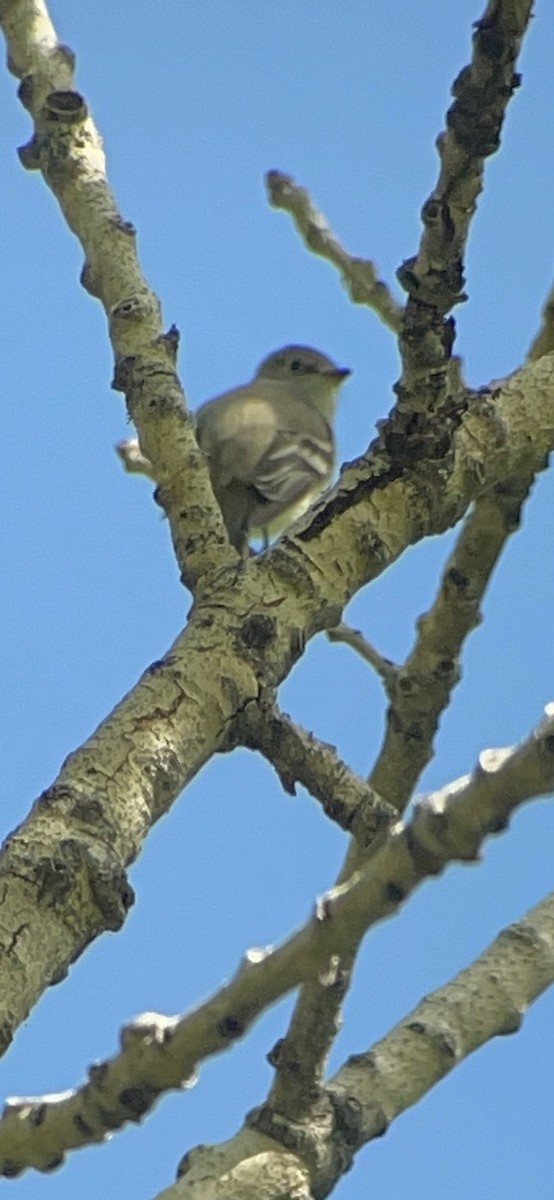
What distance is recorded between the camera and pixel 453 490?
276 cm

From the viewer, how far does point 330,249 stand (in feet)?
13.5

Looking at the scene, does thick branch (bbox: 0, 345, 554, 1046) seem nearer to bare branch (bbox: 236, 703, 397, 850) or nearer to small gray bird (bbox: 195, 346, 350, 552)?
bare branch (bbox: 236, 703, 397, 850)

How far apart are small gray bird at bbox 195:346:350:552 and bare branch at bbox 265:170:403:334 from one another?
3.46ft

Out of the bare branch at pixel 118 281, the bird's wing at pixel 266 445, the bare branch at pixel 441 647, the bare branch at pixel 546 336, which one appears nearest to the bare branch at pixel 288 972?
the bare branch at pixel 441 647

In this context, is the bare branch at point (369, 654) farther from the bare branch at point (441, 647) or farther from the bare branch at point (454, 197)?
the bare branch at point (454, 197)

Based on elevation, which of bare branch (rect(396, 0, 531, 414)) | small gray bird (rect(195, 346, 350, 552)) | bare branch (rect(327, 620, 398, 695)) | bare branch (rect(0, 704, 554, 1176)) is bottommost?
bare branch (rect(0, 704, 554, 1176))

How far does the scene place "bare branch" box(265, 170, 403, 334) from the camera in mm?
3961

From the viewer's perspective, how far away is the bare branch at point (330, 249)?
3.96 meters

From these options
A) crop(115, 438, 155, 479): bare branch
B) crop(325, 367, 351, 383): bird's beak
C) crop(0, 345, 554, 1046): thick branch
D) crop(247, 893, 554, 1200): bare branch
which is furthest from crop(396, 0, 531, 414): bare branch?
crop(325, 367, 351, 383): bird's beak

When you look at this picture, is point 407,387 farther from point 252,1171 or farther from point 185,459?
point 252,1171

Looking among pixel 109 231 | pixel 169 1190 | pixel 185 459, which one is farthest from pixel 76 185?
pixel 169 1190

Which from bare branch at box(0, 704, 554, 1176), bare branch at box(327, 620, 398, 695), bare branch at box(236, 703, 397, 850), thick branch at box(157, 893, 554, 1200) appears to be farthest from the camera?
bare branch at box(327, 620, 398, 695)

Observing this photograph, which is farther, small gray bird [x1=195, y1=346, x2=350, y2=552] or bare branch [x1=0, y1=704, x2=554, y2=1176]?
small gray bird [x1=195, y1=346, x2=350, y2=552]

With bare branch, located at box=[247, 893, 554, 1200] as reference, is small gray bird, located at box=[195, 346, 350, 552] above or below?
above
